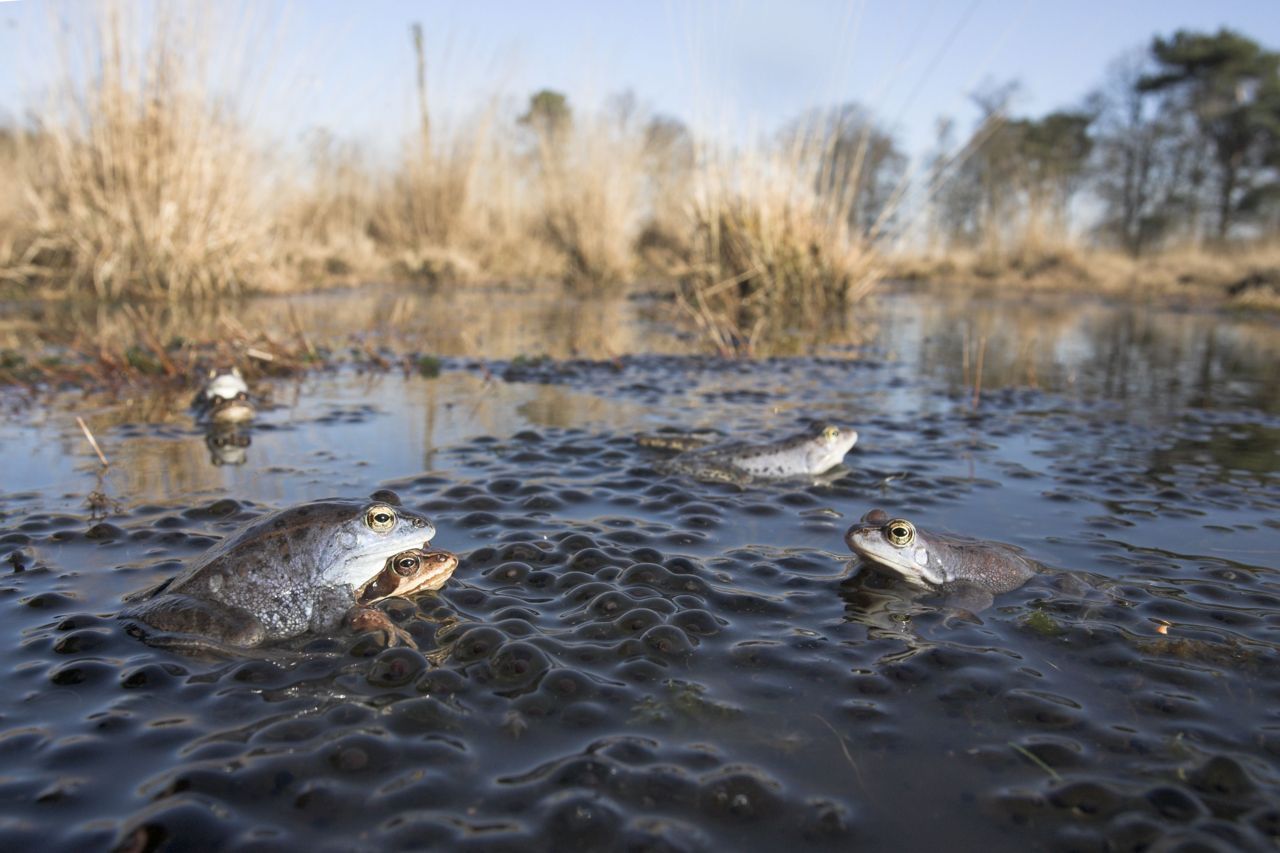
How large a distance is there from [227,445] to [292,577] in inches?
91.8

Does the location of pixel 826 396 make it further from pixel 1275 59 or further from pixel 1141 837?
pixel 1275 59

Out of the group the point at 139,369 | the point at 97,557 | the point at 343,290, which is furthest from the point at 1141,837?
the point at 343,290

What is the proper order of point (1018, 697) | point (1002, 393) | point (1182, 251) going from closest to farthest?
point (1018, 697)
point (1002, 393)
point (1182, 251)

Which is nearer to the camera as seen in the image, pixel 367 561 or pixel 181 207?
pixel 367 561

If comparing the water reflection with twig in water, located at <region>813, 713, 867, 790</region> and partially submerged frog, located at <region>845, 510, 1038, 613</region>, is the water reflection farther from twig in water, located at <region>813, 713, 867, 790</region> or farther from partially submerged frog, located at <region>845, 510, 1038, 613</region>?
twig in water, located at <region>813, 713, 867, 790</region>

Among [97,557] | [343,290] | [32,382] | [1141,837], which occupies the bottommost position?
[1141,837]

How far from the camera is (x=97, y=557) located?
9.73 ft

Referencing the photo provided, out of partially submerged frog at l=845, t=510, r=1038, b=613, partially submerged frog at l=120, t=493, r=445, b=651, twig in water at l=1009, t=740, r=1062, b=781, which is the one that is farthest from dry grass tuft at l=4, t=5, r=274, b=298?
twig in water at l=1009, t=740, r=1062, b=781

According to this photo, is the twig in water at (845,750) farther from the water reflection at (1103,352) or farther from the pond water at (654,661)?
the water reflection at (1103,352)

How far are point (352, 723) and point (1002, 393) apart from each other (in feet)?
18.5

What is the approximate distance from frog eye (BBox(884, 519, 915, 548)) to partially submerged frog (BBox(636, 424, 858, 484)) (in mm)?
1264

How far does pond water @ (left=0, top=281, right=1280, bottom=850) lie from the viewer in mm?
1751

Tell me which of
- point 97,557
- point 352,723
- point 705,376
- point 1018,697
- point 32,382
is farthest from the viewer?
point 705,376

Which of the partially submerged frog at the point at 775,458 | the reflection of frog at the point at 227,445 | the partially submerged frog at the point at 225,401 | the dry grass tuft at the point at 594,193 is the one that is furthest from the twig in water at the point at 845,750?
the dry grass tuft at the point at 594,193
